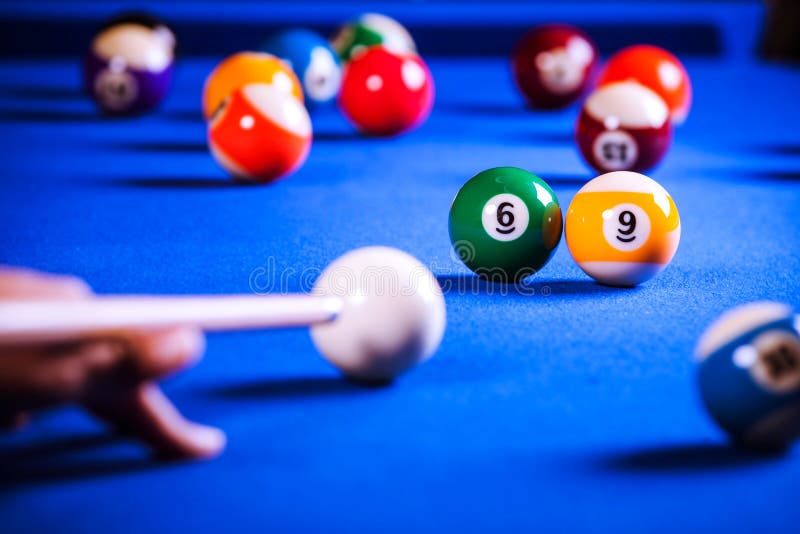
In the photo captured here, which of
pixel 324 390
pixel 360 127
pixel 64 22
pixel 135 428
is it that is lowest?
pixel 135 428

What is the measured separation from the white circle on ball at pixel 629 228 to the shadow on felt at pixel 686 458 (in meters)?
0.92

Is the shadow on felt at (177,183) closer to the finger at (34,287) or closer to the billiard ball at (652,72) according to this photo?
the billiard ball at (652,72)

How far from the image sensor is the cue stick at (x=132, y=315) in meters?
1.48

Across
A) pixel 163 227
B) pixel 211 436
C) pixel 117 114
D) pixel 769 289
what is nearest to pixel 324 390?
pixel 211 436

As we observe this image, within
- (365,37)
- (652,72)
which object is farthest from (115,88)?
(652,72)

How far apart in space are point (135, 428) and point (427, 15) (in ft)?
23.2

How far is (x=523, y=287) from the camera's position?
2.72 m

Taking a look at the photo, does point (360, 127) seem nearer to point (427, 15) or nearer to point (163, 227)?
point (163, 227)

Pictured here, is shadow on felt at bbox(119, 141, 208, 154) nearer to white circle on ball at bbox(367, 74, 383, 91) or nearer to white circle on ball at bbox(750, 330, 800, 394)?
Result: white circle on ball at bbox(367, 74, 383, 91)

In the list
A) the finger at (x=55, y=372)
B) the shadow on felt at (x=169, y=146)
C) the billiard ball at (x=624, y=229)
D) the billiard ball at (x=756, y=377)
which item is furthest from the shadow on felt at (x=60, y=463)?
the shadow on felt at (x=169, y=146)

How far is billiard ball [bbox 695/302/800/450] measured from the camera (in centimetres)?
166

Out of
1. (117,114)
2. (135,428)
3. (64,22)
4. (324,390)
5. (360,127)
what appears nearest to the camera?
(135,428)

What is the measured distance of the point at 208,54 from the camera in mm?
8234

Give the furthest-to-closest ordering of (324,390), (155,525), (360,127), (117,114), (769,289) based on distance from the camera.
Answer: (117,114), (360,127), (769,289), (324,390), (155,525)
